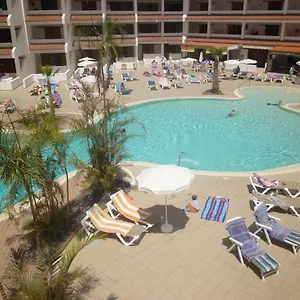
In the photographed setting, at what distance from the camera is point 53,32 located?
124ft

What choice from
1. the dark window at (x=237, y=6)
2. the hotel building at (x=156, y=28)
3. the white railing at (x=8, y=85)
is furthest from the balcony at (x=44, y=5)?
the dark window at (x=237, y=6)

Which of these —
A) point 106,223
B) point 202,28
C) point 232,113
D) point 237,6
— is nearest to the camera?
point 106,223

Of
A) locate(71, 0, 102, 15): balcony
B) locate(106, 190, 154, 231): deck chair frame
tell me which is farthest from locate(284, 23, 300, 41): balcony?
locate(106, 190, 154, 231): deck chair frame

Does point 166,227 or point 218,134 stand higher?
point 166,227

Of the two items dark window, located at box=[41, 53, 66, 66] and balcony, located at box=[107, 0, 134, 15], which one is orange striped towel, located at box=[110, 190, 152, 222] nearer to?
dark window, located at box=[41, 53, 66, 66]

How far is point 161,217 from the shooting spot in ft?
33.7

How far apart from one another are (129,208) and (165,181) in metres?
1.77

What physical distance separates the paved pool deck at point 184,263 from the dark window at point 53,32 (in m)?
32.0

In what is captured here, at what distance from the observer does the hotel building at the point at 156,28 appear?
33.5 metres

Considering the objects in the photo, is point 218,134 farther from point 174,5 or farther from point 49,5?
point 174,5

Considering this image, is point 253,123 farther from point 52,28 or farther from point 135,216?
point 52,28

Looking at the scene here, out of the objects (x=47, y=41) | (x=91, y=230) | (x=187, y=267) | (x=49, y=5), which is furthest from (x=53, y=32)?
(x=187, y=267)

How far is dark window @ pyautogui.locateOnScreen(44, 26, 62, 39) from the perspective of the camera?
3756cm

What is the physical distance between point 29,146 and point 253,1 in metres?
40.7
